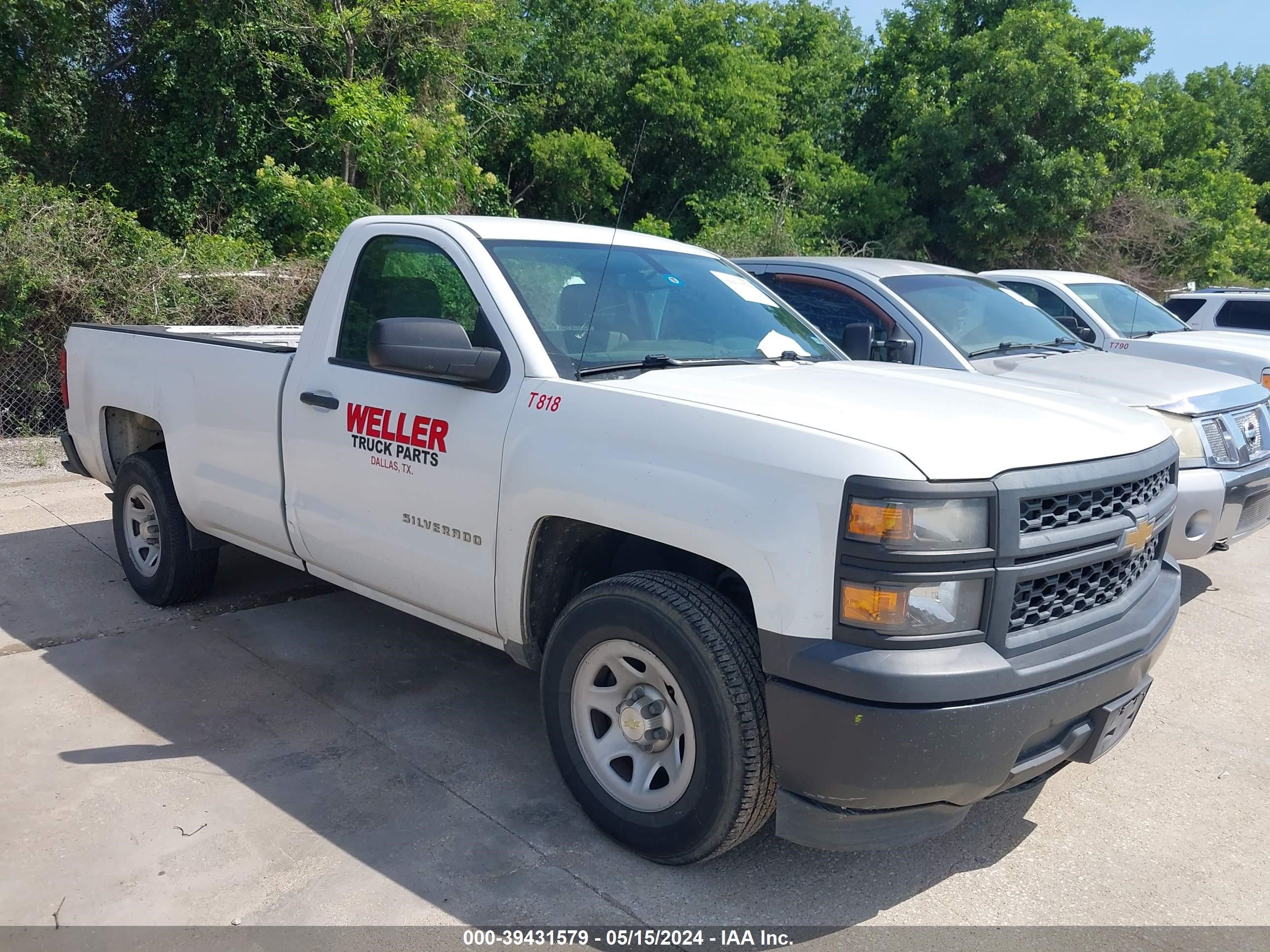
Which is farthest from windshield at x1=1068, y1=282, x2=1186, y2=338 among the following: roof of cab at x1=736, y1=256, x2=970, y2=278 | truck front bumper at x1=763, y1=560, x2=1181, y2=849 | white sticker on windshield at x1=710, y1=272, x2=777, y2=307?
truck front bumper at x1=763, y1=560, x2=1181, y2=849

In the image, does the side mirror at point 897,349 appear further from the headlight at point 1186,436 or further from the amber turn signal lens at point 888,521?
the amber turn signal lens at point 888,521

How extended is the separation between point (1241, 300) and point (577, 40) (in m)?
13.2

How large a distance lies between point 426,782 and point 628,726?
0.99m

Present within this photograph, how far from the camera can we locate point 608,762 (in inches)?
133

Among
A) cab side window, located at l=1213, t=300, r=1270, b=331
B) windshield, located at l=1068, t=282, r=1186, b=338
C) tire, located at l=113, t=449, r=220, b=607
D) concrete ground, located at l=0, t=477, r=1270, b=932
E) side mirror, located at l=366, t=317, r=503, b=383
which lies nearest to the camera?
concrete ground, located at l=0, t=477, r=1270, b=932

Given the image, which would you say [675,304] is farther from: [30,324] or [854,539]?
[30,324]

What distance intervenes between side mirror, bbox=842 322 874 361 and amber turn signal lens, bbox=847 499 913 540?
261 cm

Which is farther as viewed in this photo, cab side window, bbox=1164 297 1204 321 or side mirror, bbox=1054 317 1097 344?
cab side window, bbox=1164 297 1204 321

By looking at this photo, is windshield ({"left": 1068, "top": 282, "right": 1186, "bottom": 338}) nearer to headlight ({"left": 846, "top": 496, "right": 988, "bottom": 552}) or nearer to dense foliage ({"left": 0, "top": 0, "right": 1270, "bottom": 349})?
dense foliage ({"left": 0, "top": 0, "right": 1270, "bottom": 349})

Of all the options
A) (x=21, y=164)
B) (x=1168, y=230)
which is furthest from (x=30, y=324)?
(x=1168, y=230)

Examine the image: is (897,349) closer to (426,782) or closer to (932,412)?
(932,412)

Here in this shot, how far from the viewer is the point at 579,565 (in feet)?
11.9

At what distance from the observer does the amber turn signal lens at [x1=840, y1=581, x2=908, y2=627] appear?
8.86 ft

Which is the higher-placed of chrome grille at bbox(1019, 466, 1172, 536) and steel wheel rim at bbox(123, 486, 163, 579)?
chrome grille at bbox(1019, 466, 1172, 536)
